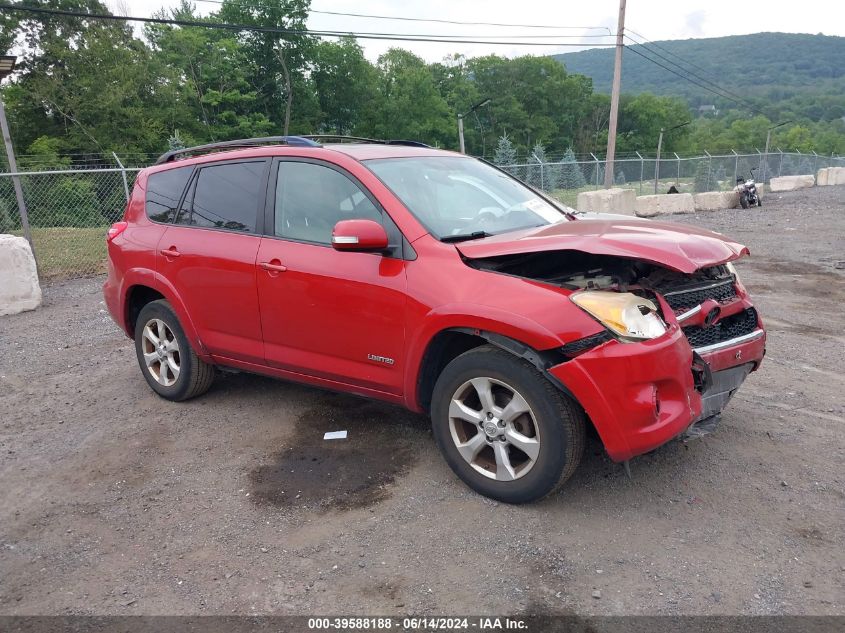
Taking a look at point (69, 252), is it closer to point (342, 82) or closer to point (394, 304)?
point (394, 304)

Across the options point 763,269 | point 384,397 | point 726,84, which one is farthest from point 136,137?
point 726,84

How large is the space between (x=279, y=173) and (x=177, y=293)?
4.02ft

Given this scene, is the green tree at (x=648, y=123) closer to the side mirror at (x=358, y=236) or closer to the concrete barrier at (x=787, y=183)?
the concrete barrier at (x=787, y=183)

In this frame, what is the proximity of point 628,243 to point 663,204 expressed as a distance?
18987 mm

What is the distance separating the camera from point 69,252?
41.3 feet

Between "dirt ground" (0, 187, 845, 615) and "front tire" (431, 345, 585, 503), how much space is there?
0.54 feet

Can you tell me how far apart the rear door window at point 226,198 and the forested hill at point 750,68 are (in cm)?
13777

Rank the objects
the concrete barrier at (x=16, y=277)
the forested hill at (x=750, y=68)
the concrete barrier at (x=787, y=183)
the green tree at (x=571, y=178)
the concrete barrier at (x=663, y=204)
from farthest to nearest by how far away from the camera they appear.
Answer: the forested hill at (x=750, y=68) < the concrete barrier at (x=787, y=183) < the green tree at (x=571, y=178) < the concrete barrier at (x=663, y=204) < the concrete barrier at (x=16, y=277)

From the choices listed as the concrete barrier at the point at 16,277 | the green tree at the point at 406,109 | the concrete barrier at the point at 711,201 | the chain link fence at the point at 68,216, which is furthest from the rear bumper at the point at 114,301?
the green tree at the point at 406,109

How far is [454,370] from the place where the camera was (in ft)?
11.4

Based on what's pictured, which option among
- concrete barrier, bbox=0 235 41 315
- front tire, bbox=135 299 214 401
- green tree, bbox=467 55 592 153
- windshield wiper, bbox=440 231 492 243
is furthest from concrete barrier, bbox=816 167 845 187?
green tree, bbox=467 55 592 153

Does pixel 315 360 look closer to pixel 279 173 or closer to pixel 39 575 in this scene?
pixel 279 173

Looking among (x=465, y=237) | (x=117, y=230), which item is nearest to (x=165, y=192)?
(x=117, y=230)

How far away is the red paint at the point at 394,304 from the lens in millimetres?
3107
